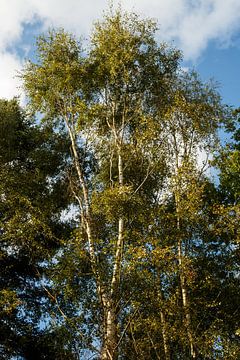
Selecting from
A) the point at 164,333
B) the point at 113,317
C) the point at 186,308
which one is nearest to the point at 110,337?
the point at 113,317

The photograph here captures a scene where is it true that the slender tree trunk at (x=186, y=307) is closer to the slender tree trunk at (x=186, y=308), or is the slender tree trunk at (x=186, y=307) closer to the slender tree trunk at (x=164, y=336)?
the slender tree trunk at (x=186, y=308)

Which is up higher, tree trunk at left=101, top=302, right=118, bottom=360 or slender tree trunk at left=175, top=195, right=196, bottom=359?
slender tree trunk at left=175, top=195, right=196, bottom=359

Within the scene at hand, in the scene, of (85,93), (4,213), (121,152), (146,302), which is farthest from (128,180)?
(146,302)

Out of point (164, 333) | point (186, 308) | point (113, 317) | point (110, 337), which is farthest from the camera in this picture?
point (186, 308)

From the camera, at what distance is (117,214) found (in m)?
19.4

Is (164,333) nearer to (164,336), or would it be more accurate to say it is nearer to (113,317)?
(164,336)

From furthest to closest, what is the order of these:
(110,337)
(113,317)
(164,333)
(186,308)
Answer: (186,308)
(164,333)
(113,317)
(110,337)

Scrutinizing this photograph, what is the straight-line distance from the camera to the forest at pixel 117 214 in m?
17.4

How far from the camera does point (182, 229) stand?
20.8m

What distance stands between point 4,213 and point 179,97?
11.3 meters

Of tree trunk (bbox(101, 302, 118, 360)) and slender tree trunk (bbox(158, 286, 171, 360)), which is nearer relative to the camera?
tree trunk (bbox(101, 302, 118, 360))

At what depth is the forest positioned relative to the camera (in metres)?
17.4

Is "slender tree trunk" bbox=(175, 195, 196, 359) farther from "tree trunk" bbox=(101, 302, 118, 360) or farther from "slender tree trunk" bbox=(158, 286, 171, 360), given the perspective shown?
"tree trunk" bbox=(101, 302, 118, 360)

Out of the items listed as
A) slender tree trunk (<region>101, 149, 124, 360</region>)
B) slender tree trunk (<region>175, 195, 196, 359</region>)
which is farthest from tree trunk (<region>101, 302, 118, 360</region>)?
slender tree trunk (<region>175, 195, 196, 359</region>)
